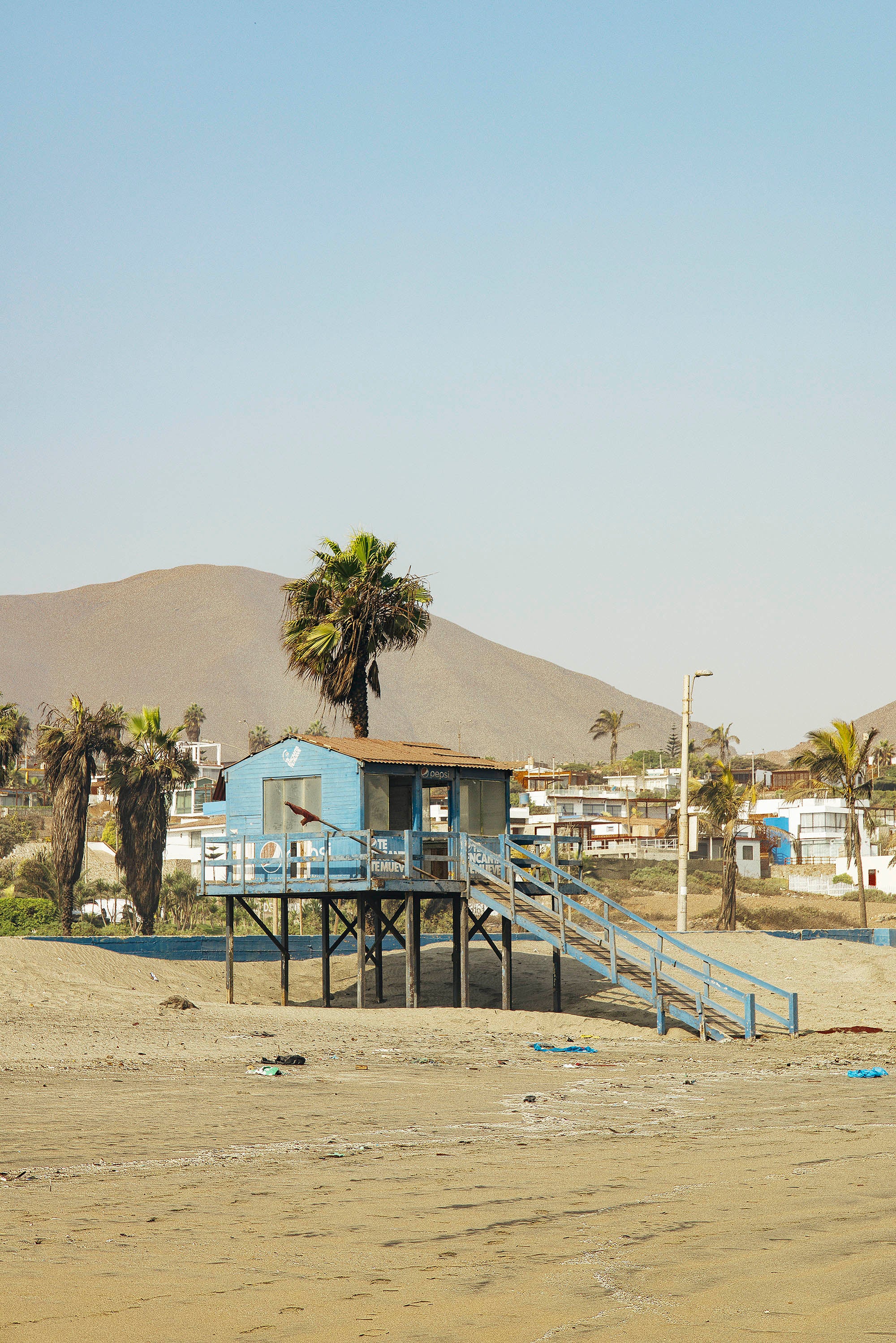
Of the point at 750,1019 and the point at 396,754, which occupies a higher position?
the point at 396,754

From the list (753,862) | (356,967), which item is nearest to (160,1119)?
(356,967)

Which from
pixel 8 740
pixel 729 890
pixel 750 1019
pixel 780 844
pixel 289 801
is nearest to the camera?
pixel 750 1019

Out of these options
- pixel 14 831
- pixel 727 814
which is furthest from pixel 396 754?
pixel 14 831

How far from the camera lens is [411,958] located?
29.1 meters

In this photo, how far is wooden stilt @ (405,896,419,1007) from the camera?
2878 centimetres

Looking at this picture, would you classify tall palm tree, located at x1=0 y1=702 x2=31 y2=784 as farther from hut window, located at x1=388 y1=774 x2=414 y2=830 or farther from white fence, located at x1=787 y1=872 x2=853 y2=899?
white fence, located at x1=787 y1=872 x2=853 y2=899

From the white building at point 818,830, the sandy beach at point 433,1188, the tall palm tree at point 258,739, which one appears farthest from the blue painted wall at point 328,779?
the tall palm tree at point 258,739

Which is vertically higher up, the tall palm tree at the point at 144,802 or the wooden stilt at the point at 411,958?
the tall palm tree at the point at 144,802

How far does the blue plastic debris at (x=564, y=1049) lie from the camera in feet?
72.9

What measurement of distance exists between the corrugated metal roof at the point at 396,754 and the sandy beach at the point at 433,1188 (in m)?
6.86

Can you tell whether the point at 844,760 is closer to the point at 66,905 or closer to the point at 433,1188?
the point at 66,905

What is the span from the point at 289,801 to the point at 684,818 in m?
13.3

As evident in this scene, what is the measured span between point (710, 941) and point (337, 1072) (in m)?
21.4

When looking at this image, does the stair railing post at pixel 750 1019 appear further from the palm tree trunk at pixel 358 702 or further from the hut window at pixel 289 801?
the palm tree trunk at pixel 358 702
